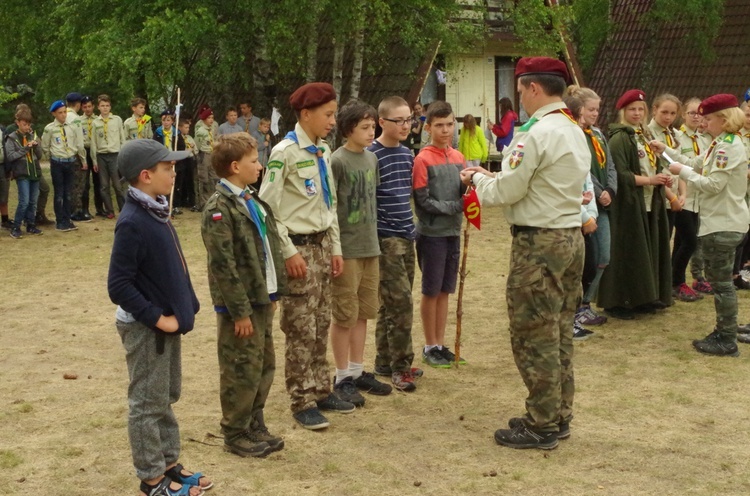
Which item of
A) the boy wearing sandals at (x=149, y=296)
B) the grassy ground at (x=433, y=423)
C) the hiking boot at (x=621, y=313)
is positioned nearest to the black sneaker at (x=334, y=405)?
the grassy ground at (x=433, y=423)

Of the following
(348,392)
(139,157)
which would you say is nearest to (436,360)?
(348,392)

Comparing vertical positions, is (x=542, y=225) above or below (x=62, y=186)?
above

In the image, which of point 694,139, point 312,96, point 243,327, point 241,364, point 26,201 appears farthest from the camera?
point 26,201

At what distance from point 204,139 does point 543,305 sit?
43.1ft

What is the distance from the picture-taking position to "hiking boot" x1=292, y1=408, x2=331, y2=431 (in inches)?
231

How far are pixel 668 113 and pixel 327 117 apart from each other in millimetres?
4184

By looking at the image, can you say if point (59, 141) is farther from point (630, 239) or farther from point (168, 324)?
point (168, 324)

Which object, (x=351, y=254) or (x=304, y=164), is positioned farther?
(x=351, y=254)

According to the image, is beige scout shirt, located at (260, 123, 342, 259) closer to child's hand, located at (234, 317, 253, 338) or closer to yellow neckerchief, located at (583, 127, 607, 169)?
child's hand, located at (234, 317, 253, 338)

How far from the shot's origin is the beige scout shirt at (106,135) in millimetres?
15891

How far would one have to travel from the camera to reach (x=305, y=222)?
5832 mm

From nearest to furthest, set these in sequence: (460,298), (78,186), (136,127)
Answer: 1. (460,298)
2. (78,186)
3. (136,127)

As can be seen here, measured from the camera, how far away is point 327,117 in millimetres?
5902

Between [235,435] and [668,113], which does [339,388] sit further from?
[668,113]
